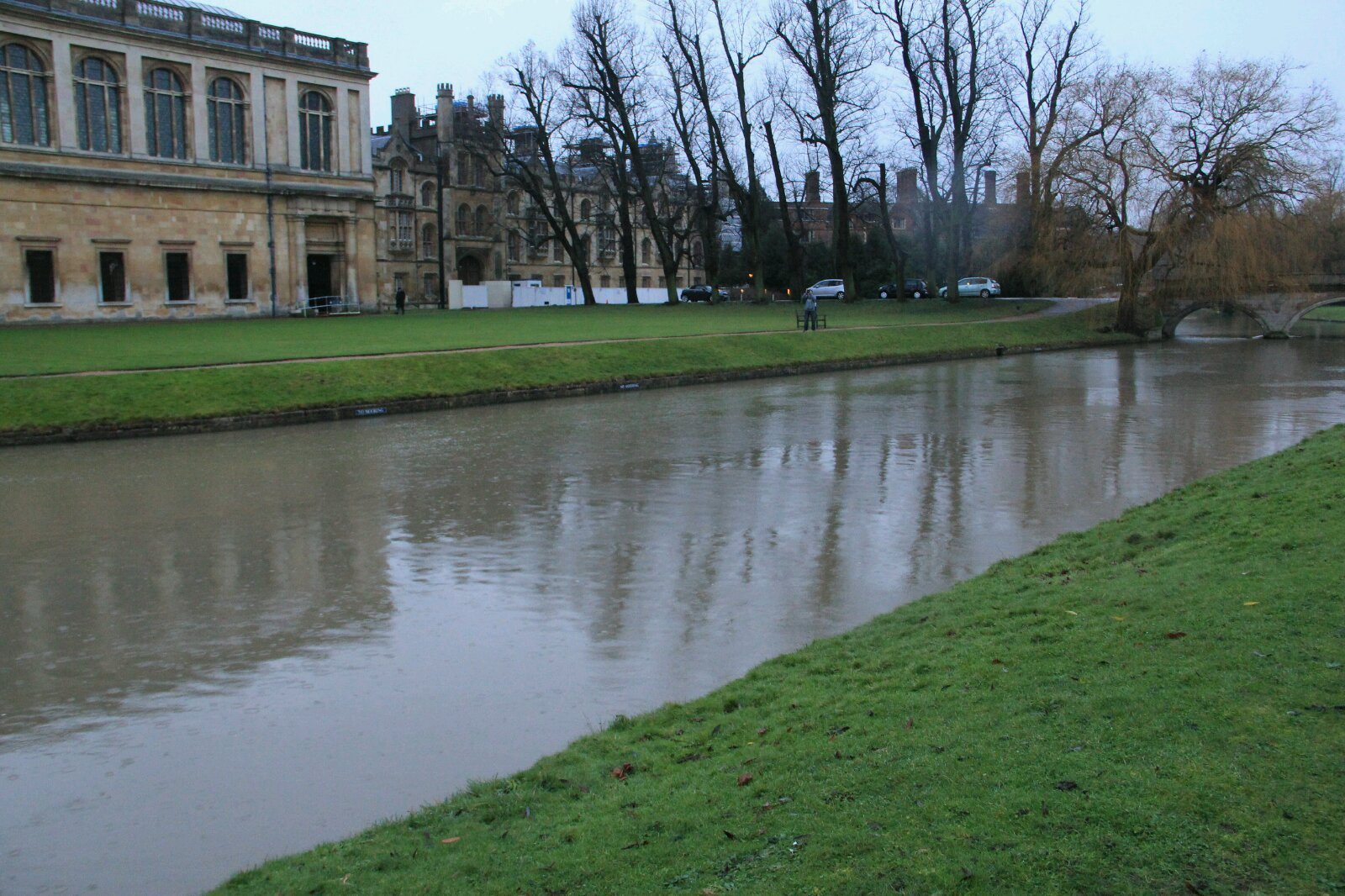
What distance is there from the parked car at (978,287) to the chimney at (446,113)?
3596cm

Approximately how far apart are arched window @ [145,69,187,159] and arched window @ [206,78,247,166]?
1195 millimetres

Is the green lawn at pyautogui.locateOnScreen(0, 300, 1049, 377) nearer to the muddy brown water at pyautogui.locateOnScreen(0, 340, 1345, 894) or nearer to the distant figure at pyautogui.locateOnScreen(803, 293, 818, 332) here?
the distant figure at pyautogui.locateOnScreen(803, 293, 818, 332)

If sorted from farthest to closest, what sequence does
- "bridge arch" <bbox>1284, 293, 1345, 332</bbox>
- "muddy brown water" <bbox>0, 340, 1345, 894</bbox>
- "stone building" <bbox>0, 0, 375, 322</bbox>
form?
"bridge arch" <bbox>1284, 293, 1345, 332</bbox> < "stone building" <bbox>0, 0, 375, 322</bbox> < "muddy brown water" <bbox>0, 340, 1345, 894</bbox>

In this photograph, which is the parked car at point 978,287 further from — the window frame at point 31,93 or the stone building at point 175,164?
the window frame at point 31,93

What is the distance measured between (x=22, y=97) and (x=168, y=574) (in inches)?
1582

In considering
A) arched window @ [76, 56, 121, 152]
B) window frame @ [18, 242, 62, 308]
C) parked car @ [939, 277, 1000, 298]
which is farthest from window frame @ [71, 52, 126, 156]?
parked car @ [939, 277, 1000, 298]

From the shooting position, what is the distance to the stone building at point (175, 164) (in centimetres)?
4478

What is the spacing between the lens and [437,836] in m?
5.58

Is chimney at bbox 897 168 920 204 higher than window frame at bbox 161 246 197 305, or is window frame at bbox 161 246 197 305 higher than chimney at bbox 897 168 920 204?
chimney at bbox 897 168 920 204

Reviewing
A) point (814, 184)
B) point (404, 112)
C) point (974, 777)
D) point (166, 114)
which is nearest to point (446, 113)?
point (404, 112)

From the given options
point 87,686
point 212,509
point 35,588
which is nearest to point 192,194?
point 212,509

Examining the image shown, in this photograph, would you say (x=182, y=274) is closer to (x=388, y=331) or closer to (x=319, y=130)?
(x=319, y=130)

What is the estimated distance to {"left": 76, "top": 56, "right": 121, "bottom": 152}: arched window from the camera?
46.3 m

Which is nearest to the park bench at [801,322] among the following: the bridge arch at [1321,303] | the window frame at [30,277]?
the bridge arch at [1321,303]
